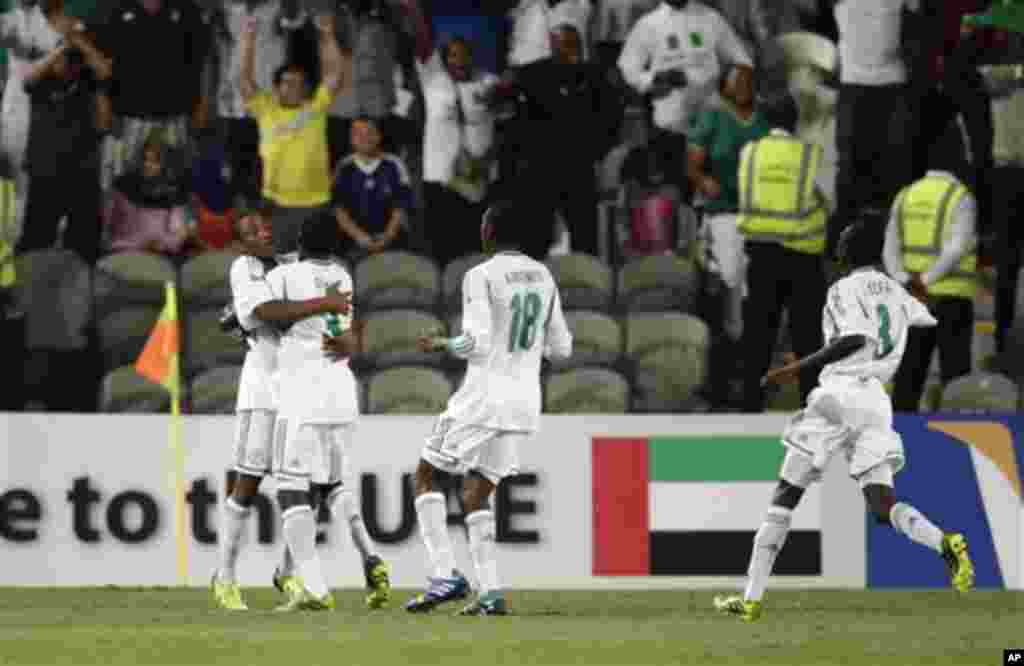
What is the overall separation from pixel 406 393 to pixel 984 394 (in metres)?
4.06

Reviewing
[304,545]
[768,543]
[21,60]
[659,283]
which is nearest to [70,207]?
[21,60]

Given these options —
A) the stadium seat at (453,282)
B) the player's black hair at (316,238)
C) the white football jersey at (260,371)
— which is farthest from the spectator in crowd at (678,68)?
the player's black hair at (316,238)

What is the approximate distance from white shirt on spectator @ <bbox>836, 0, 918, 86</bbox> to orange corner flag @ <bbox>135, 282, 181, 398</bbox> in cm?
551

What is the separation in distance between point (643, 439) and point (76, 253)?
15.4 feet

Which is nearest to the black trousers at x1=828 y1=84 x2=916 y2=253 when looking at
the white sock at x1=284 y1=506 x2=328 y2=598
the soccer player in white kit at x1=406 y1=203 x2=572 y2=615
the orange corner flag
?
the orange corner flag

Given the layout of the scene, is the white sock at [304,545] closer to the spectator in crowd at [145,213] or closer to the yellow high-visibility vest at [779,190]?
the yellow high-visibility vest at [779,190]

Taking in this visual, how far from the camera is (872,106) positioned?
22.0 metres

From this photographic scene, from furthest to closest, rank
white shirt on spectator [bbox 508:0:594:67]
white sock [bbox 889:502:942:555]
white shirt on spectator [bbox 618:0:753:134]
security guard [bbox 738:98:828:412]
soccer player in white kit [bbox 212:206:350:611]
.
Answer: white shirt on spectator [bbox 508:0:594:67], white shirt on spectator [bbox 618:0:753:134], security guard [bbox 738:98:828:412], soccer player in white kit [bbox 212:206:350:611], white sock [bbox 889:502:942:555]

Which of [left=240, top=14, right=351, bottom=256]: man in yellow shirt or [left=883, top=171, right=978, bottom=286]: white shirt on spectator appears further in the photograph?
[left=240, top=14, right=351, bottom=256]: man in yellow shirt

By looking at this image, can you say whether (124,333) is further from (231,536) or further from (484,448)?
(484,448)

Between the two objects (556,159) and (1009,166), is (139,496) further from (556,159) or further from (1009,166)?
(1009,166)

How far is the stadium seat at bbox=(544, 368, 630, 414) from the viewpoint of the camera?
21.1 metres

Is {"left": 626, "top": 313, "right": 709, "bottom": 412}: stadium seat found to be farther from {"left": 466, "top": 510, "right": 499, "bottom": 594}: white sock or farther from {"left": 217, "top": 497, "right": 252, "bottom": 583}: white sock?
{"left": 466, "top": 510, "right": 499, "bottom": 594}: white sock

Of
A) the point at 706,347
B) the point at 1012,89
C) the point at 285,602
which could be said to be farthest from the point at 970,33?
the point at 285,602
